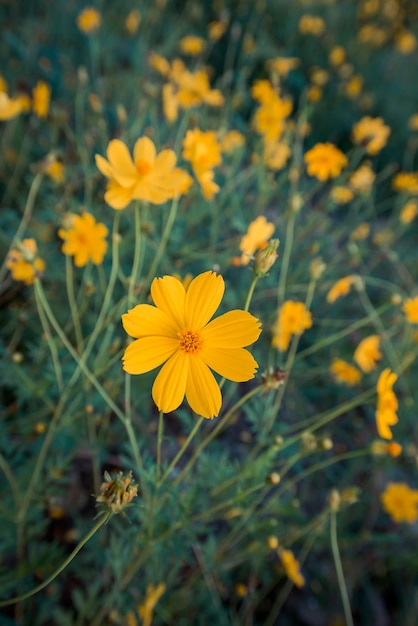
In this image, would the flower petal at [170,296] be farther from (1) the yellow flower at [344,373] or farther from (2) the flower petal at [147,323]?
(1) the yellow flower at [344,373]

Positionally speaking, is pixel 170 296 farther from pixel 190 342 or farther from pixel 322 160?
pixel 322 160

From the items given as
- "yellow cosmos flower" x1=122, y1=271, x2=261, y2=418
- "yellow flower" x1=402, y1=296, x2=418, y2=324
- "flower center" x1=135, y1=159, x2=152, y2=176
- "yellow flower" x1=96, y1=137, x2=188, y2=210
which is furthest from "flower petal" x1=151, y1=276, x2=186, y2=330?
"yellow flower" x1=402, y1=296, x2=418, y2=324

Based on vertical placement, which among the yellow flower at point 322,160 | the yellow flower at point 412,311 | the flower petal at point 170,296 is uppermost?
the yellow flower at point 322,160

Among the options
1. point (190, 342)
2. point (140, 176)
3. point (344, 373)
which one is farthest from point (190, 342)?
point (344, 373)

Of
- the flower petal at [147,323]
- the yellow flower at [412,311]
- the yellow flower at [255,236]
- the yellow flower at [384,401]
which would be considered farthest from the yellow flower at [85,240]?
the yellow flower at [412,311]

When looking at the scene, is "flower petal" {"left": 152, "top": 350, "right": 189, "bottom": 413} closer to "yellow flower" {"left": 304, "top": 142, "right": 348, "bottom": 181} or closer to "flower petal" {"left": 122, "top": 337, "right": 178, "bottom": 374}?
"flower petal" {"left": 122, "top": 337, "right": 178, "bottom": 374}
